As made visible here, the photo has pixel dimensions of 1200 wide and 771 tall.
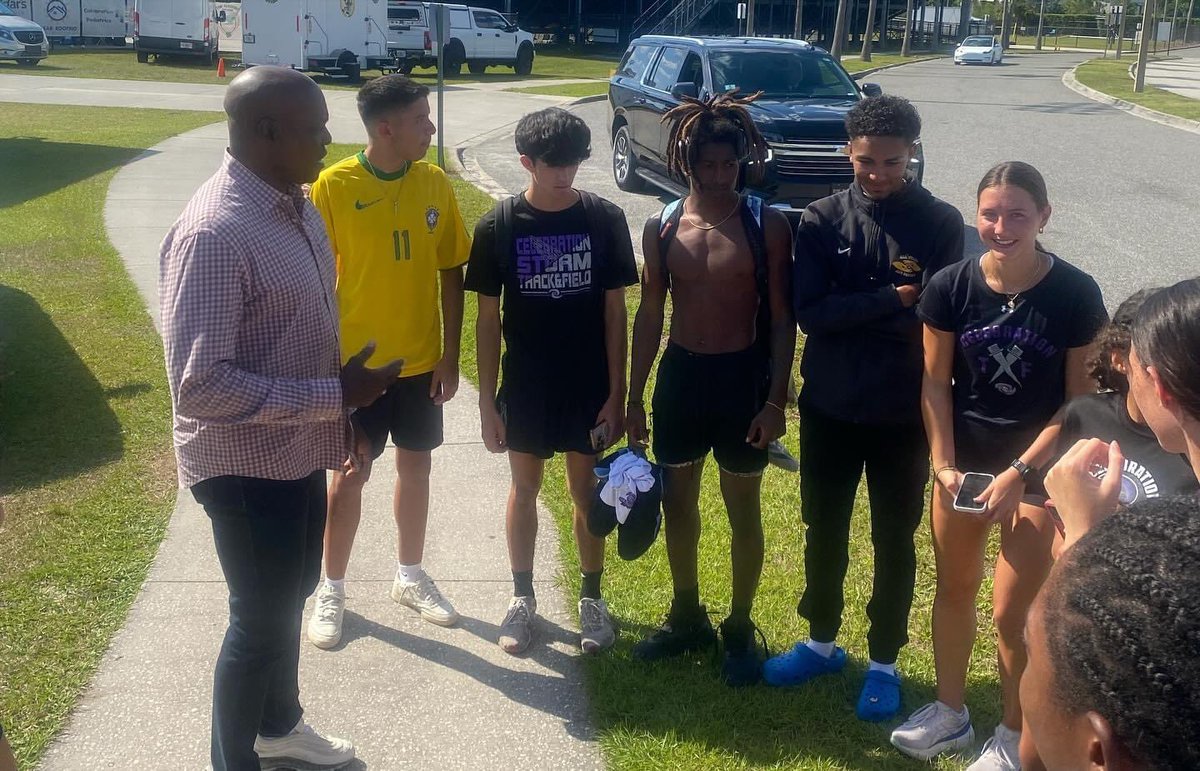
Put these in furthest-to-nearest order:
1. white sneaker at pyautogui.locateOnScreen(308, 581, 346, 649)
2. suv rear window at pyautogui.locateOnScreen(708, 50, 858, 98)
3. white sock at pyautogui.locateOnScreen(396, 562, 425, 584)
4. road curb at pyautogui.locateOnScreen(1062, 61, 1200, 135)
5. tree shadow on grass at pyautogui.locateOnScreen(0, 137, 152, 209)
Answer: road curb at pyautogui.locateOnScreen(1062, 61, 1200, 135) → tree shadow on grass at pyautogui.locateOnScreen(0, 137, 152, 209) → suv rear window at pyautogui.locateOnScreen(708, 50, 858, 98) → white sock at pyautogui.locateOnScreen(396, 562, 425, 584) → white sneaker at pyautogui.locateOnScreen(308, 581, 346, 649)

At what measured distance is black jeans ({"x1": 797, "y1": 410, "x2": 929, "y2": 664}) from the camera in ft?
11.5

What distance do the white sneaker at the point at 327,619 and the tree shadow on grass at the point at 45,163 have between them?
10.7 meters

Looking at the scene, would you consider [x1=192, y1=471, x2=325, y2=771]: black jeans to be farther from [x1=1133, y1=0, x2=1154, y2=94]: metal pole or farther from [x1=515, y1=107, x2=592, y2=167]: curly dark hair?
[x1=1133, y1=0, x2=1154, y2=94]: metal pole

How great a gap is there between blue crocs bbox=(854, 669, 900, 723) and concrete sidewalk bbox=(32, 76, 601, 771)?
0.89 meters

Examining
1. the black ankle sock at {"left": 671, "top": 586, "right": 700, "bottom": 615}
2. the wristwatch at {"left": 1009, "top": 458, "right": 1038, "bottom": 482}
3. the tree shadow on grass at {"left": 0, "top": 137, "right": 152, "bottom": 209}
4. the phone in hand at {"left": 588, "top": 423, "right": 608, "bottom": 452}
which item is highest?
the wristwatch at {"left": 1009, "top": 458, "right": 1038, "bottom": 482}

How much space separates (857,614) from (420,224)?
2219 millimetres

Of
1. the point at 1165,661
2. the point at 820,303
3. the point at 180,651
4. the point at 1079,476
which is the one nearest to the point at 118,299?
the point at 180,651

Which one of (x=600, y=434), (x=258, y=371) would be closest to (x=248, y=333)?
(x=258, y=371)

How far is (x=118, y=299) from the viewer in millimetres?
8680

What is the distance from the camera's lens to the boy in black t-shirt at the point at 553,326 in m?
3.74

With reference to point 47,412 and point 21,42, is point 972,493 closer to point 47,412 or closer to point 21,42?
point 47,412

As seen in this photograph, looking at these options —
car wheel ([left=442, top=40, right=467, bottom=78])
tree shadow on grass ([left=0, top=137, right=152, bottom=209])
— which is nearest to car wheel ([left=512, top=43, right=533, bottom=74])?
car wheel ([left=442, top=40, right=467, bottom=78])

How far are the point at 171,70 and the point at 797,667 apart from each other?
115ft

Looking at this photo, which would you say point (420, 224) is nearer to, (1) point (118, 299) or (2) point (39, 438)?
(2) point (39, 438)
